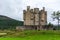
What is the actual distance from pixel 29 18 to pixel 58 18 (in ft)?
30.1

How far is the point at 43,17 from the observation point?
6719cm

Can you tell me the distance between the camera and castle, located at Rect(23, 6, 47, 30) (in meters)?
65.7

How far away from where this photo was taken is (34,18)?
66750 mm

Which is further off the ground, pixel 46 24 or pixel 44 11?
pixel 44 11

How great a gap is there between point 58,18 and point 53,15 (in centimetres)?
252

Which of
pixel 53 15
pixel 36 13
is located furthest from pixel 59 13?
pixel 36 13

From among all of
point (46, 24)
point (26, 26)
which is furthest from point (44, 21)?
point (26, 26)

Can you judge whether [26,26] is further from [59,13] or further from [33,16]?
[59,13]

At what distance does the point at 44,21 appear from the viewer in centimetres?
6594

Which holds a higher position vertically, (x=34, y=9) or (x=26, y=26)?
(x=34, y=9)

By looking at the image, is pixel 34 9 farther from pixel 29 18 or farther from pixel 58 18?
pixel 58 18

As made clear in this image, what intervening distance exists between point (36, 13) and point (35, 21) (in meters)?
2.53

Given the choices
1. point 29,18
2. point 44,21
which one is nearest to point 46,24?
point 44,21

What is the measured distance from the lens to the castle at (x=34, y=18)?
65.7 metres
